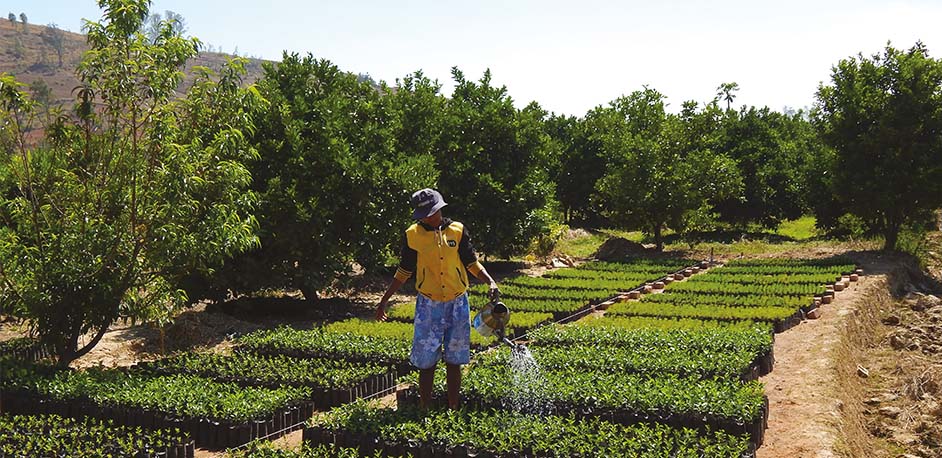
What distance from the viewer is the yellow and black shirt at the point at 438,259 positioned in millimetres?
7289

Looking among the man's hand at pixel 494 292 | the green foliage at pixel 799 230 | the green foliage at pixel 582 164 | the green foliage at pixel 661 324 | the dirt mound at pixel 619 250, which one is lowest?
the green foliage at pixel 661 324

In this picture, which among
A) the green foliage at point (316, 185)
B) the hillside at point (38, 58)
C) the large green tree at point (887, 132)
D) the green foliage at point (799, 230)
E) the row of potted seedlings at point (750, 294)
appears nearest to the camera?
the row of potted seedlings at point (750, 294)

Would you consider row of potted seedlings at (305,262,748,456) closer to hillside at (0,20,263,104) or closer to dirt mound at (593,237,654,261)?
dirt mound at (593,237,654,261)

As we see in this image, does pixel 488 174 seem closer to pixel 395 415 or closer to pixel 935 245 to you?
pixel 395 415

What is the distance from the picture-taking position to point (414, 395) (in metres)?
8.73

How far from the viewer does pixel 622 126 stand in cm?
3044

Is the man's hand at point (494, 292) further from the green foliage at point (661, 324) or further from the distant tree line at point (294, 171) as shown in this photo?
the green foliage at point (661, 324)

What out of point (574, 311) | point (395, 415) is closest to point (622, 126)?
point (574, 311)

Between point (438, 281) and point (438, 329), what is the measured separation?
47 centimetres

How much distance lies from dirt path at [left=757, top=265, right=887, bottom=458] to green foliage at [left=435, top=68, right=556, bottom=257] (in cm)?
824

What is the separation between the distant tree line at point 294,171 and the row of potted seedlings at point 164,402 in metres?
1.18

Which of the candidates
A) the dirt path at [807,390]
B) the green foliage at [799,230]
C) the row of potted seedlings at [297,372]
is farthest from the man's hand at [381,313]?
the green foliage at [799,230]

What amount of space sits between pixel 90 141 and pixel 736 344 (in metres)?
8.95

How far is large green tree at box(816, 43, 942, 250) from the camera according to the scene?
20250mm
